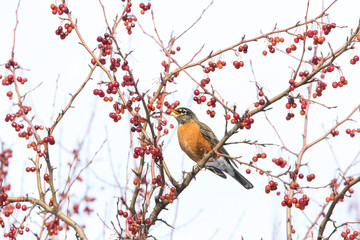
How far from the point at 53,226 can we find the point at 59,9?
216 cm

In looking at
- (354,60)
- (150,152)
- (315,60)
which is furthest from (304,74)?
(150,152)

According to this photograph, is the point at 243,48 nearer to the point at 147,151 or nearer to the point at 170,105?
the point at 170,105

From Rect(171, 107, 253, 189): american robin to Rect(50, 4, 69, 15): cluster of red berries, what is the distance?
308 cm

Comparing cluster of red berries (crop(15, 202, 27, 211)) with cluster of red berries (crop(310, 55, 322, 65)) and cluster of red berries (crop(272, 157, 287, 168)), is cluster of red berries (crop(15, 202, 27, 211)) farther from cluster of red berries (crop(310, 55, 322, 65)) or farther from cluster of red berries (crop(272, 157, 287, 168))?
cluster of red berries (crop(310, 55, 322, 65))

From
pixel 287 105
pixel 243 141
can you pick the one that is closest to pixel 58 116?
pixel 243 141

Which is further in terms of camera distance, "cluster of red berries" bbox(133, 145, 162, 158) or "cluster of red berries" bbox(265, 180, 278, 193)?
"cluster of red berries" bbox(265, 180, 278, 193)

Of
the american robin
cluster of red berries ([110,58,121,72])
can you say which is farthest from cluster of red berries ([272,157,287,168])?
the american robin

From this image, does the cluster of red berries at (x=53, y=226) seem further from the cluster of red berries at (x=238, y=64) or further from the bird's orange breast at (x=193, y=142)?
the bird's orange breast at (x=193, y=142)

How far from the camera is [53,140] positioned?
15.1 ft

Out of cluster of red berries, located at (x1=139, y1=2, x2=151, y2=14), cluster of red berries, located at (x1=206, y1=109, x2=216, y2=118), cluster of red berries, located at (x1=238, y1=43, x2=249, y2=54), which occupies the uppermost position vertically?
cluster of red berries, located at (x1=139, y1=2, x2=151, y2=14)

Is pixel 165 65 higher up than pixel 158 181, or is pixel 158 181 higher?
pixel 165 65

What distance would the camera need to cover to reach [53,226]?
4.94 m

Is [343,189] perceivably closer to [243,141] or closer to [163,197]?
[243,141]

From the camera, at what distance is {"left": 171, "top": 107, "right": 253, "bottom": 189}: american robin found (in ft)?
25.0
